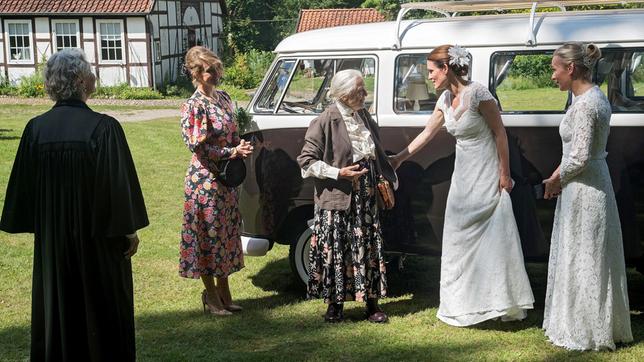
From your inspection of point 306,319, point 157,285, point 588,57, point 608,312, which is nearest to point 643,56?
point 588,57

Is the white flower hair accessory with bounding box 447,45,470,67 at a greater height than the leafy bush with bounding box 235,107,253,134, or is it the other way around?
the white flower hair accessory with bounding box 447,45,470,67

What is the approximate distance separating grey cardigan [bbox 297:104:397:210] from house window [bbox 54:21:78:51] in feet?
97.3

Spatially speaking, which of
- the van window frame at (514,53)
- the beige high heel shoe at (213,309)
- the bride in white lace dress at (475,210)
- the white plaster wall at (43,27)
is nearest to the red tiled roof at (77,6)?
the white plaster wall at (43,27)

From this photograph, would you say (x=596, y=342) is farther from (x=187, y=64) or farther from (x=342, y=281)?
(x=187, y=64)

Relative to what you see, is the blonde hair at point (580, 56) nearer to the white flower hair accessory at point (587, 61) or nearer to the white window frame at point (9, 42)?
the white flower hair accessory at point (587, 61)

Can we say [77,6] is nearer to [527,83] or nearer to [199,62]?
[199,62]

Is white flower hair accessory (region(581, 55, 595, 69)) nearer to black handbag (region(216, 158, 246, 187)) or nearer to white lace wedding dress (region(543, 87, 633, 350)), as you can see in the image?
white lace wedding dress (region(543, 87, 633, 350))

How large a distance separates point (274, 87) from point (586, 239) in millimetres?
2790

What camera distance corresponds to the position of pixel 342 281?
251 inches

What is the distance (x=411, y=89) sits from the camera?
22.1 feet

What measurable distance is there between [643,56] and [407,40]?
170 centimetres

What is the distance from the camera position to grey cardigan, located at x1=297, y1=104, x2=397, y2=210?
621 centimetres

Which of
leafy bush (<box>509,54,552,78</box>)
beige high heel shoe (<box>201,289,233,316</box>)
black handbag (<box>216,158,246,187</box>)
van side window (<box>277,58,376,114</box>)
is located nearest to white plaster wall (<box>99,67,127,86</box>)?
van side window (<box>277,58,376,114</box>)

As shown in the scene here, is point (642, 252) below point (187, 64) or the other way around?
below
